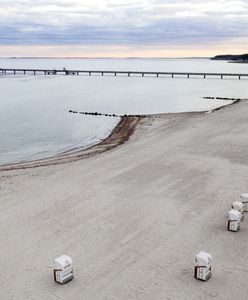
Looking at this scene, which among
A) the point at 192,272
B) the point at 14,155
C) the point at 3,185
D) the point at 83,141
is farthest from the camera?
the point at 83,141

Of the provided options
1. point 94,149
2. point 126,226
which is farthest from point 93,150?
point 126,226

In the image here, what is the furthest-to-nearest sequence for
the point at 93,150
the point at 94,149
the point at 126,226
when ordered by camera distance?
1. the point at 94,149
2. the point at 93,150
3. the point at 126,226

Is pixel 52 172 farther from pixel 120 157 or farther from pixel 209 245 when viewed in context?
pixel 209 245

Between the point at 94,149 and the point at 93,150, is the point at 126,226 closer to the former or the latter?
the point at 93,150

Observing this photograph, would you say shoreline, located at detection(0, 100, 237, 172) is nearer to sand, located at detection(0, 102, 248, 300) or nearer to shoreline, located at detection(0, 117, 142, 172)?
Result: shoreline, located at detection(0, 117, 142, 172)

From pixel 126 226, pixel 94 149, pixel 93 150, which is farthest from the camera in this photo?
pixel 94 149

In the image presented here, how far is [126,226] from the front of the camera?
14.6m

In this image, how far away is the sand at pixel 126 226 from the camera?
36.1 feet

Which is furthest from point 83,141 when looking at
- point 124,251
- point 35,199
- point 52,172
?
point 124,251

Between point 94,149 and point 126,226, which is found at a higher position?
point 126,226

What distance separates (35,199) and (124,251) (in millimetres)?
6142

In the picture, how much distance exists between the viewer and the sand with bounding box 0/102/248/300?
11.0m

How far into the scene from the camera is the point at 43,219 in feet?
50.2

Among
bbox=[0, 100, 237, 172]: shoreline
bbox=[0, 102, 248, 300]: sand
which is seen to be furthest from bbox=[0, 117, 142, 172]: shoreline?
bbox=[0, 102, 248, 300]: sand
